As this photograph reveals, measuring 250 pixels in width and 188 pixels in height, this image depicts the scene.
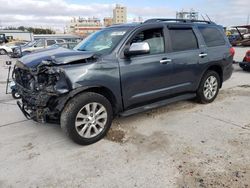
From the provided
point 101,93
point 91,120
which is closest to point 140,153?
point 91,120

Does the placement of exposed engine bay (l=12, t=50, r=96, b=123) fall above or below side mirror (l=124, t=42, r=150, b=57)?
below

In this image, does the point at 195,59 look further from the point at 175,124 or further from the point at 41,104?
the point at 41,104

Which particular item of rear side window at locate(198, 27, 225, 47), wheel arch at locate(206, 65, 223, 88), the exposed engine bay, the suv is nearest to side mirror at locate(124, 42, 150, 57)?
the suv

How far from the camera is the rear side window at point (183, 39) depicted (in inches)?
180

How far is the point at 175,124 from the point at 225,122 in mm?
933

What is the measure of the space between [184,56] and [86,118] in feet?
7.65

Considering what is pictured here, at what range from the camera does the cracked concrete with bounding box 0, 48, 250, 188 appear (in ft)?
9.22

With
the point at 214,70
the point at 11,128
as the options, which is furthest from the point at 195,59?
the point at 11,128

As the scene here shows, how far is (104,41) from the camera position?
4.30m

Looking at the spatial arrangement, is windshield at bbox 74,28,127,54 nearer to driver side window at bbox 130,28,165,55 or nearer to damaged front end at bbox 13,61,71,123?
driver side window at bbox 130,28,165,55

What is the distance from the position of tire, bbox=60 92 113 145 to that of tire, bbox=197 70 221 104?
2.47 m

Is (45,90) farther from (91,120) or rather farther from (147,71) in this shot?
(147,71)

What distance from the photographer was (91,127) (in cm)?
365

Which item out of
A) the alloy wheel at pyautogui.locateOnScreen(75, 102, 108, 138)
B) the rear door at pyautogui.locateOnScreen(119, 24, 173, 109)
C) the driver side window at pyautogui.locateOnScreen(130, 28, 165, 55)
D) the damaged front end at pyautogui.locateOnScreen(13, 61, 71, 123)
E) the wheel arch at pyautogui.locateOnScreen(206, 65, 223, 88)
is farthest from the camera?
the wheel arch at pyautogui.locateOnScreen(206, 65, 223, 88)
